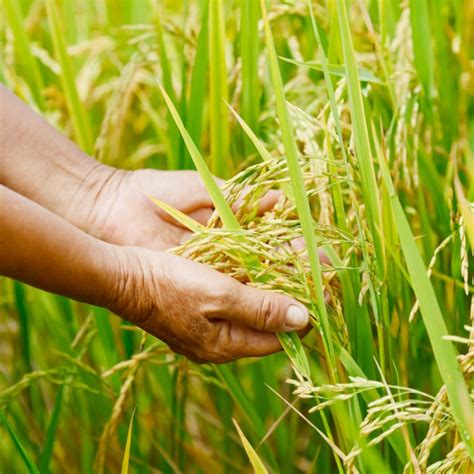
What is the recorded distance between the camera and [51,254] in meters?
1.01

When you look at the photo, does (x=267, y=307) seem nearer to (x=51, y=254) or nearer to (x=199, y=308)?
(x=199, y=308)

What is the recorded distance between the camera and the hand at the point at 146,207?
1360 mm

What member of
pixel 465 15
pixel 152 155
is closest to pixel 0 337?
pixel 152 155

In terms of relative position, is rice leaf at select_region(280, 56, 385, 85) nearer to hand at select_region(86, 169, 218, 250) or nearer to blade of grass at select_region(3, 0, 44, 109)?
hand at select_region(86, 169, 218, 250)

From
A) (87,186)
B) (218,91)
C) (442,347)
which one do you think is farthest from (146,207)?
(442,347)

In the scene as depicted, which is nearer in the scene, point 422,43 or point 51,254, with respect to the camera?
point 51,254

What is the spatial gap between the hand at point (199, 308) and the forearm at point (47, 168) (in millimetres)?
300

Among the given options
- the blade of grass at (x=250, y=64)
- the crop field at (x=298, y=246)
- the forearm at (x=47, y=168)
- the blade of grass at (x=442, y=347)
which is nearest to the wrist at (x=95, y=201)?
the forearm at (x=47, y=168)

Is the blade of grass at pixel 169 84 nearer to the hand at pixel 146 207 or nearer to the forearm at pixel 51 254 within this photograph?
the hand at pixel 146 207

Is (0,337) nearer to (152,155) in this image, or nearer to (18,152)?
(152,155)

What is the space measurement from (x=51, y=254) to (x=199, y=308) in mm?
223

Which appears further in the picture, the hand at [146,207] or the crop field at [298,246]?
the hand at [146,207]

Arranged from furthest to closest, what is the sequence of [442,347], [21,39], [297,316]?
[21,39] < [297,316] < [442,347]

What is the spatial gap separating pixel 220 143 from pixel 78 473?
0.74 meters
